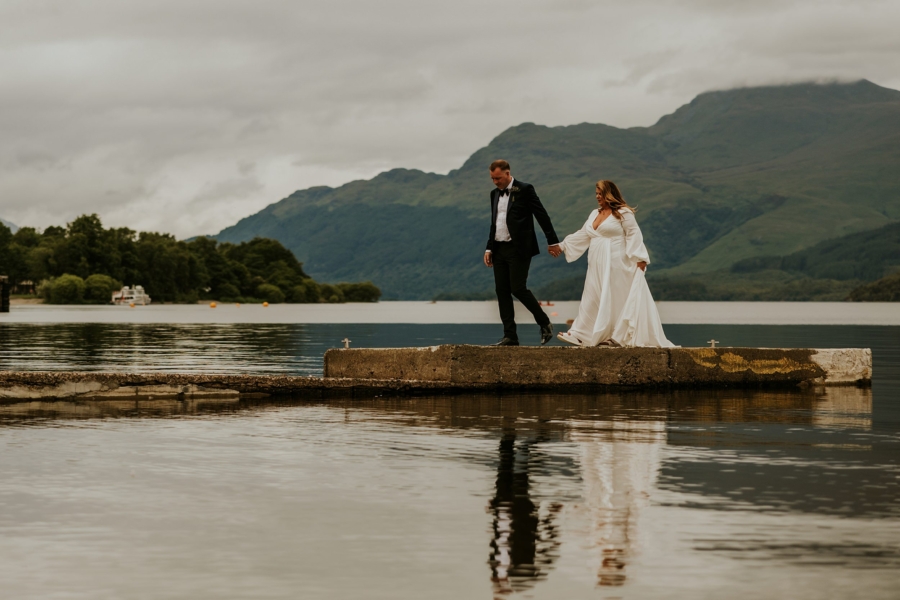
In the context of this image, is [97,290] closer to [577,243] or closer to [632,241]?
[577,243]

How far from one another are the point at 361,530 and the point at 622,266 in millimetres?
12136

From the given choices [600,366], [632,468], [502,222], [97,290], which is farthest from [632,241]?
[97,290]

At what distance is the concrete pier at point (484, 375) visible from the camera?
55.9 feet

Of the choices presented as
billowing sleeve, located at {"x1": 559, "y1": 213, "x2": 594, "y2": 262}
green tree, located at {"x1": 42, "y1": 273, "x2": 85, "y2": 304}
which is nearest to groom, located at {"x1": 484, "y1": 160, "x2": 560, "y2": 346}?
billowing sleeve, located at {"x1": 559, "y1": 213, "x2": 594, "y2": 262}

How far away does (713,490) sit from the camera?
9.02m

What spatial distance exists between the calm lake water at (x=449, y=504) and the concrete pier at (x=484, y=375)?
160 centimetres

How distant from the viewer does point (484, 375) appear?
18.3 meters

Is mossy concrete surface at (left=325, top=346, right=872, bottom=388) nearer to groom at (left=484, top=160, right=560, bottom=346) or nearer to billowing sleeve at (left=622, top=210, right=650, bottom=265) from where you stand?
groom at (left=484, top=160, right=560, bottom=346)

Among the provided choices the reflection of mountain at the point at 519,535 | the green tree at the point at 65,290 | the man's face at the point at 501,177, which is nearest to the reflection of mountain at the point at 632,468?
the reflection of mountain at the point at 519,535

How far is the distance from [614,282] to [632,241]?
735 mm

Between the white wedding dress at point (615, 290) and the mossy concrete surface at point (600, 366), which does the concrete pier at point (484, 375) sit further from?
the white wedding dress at point (615, 290)

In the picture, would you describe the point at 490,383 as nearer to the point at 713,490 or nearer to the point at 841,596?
the point at 713,490

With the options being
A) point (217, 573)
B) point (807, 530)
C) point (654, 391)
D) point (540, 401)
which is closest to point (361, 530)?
point (217, 573)

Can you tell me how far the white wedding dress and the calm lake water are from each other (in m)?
3.55
